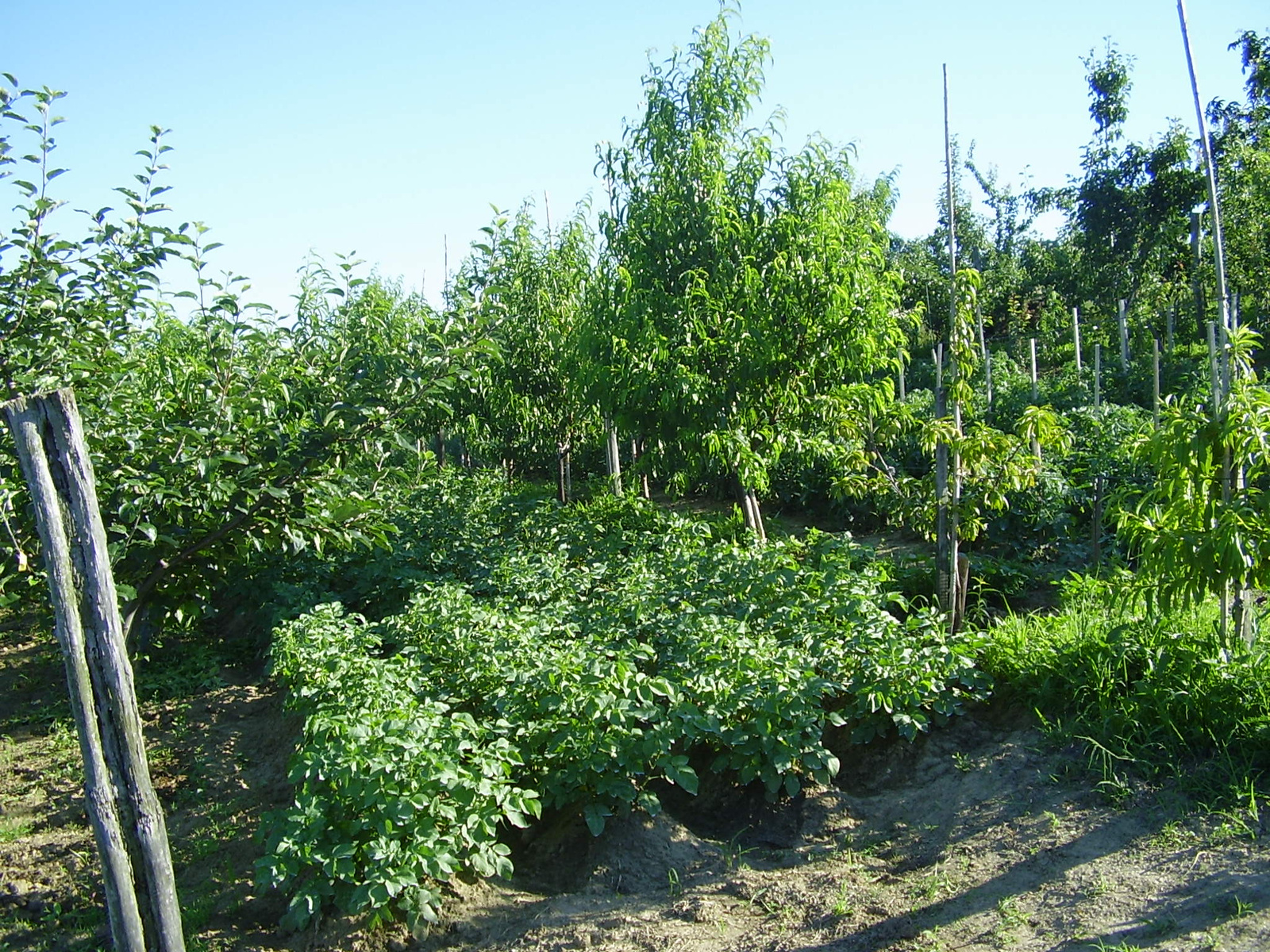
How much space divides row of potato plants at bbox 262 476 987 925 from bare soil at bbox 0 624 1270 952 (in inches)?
7.9

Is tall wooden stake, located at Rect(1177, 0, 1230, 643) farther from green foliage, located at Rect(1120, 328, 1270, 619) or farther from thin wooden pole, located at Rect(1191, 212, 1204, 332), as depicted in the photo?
thin wooden pole, located at Rect(1191, 212, 1204, 332)

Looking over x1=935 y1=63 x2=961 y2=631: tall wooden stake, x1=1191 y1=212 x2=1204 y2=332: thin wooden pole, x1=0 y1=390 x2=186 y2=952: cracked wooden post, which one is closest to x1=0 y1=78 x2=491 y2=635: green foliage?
x1=0 y1=390 x2=186 y2=952: cracked wooden post

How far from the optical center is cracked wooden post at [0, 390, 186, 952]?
315 centimetres

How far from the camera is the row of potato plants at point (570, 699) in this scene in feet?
11.1

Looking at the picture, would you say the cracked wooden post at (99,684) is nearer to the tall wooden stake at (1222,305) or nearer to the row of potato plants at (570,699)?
the row of potato plants at (570,699)

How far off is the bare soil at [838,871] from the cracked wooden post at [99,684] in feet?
2.02

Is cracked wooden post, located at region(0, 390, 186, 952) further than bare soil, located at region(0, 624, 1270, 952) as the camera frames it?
No

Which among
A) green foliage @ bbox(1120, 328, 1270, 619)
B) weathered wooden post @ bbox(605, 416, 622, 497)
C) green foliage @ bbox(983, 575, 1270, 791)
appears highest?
weathered wooden post @ bbox(605, 416, 622, 497)

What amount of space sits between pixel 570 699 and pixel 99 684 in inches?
68.7

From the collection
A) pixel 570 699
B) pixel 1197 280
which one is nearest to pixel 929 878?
pixel 570 699

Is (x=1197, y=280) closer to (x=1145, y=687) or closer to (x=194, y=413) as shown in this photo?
(x=1145, y=687)

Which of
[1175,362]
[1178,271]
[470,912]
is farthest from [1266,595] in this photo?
[1178,271]

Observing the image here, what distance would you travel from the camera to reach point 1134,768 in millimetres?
4129

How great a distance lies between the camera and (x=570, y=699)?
155 inches
